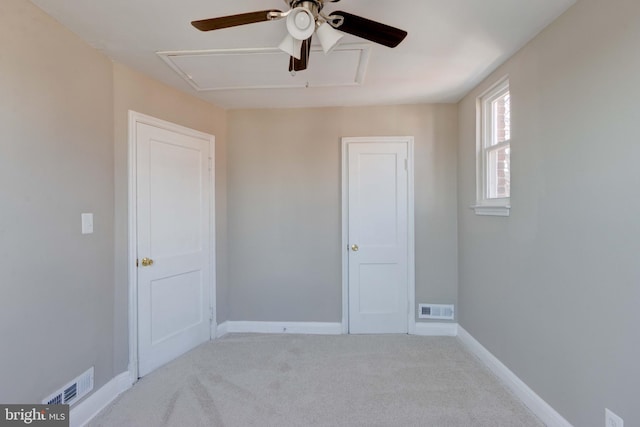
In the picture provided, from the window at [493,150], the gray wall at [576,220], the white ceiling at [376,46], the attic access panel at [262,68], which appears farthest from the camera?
the window at [493,150]

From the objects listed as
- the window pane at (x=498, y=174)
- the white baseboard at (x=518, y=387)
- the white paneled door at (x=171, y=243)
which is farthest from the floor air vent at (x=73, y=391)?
the window pane at (x=498, y=174)

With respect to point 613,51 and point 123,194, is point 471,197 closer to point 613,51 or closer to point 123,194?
point 613,51

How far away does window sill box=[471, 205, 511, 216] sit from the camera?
2.28m

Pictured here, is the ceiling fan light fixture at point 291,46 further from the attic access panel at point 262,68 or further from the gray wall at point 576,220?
the gray wall at point 576,220

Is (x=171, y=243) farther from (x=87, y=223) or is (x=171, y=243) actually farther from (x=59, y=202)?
(x=59, y=202)

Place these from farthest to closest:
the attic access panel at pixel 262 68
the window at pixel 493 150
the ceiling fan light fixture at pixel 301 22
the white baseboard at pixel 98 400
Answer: the window at pixel 493 150
the attic access panel at pixel 262 68
the white baseboard at pixel 98 400
the ceiling fan light fixture at pixel 301 22

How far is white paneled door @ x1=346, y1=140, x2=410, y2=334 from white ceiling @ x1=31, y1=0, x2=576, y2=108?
75 cm

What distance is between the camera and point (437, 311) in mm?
3234

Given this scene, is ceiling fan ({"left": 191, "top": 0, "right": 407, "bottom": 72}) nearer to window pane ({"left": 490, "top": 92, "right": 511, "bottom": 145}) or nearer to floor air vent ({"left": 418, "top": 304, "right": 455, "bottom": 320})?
window pane ({"left": 490, "top": 92, "right": 511, "bottom": 145})

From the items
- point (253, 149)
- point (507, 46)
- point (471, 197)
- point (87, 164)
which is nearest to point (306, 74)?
point (253, 149)

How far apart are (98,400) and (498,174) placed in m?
3.51

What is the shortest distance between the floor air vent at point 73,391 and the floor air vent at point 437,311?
2880 mm

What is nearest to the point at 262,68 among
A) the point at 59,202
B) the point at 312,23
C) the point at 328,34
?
the point at 328,34

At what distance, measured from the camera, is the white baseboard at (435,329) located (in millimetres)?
3211
